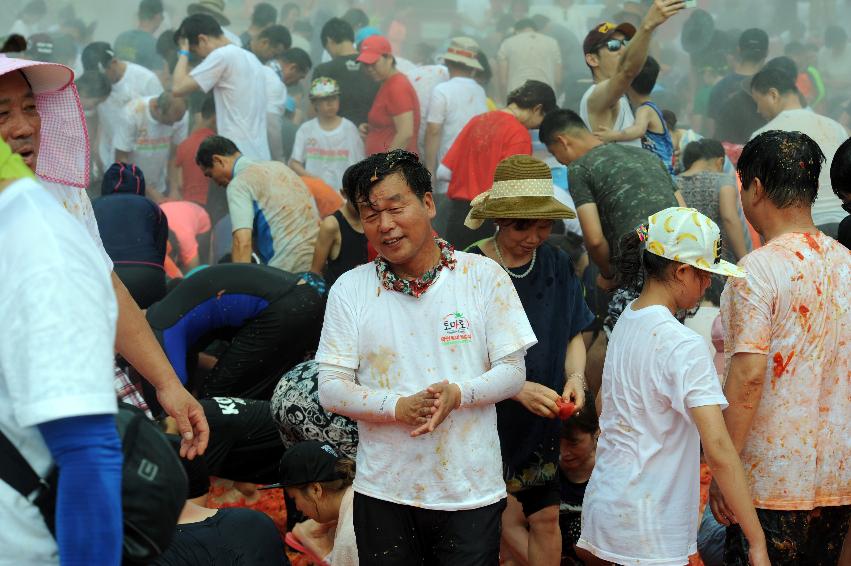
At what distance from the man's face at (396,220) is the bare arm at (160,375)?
0.71 meters

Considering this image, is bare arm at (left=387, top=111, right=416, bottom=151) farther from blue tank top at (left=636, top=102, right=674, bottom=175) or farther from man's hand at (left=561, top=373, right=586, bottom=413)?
man's hand at (left=561, top=373, right=586, bottom=413)

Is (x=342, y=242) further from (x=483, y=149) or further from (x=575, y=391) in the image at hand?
(x=575, y=391)


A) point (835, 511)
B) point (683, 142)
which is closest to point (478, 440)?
point (835, 511)

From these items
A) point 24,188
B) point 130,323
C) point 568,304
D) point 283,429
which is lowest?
point 283,429

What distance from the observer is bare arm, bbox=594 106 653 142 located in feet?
20.1

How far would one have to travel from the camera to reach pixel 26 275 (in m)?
1.59

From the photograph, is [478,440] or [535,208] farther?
[535,208]

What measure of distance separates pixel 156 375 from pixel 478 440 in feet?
3.04

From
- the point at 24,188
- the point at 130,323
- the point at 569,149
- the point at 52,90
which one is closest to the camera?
the point at 24,188

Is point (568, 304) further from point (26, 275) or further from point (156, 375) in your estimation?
point (26, 275)

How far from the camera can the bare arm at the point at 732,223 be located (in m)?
6.18

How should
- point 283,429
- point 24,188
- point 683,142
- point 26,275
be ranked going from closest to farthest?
point 26,275 → point 24,188 → point 283,429 → point 683,142

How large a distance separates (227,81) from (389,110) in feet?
4.33

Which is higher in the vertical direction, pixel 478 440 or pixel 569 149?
pixel 569 149
